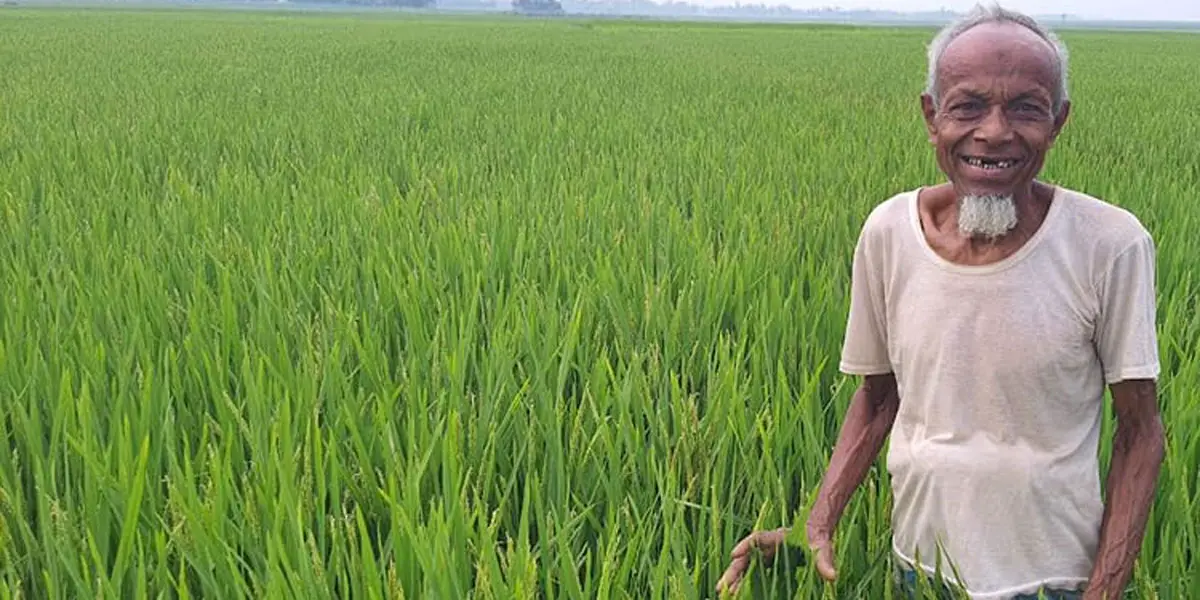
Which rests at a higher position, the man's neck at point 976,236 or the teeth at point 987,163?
the teeth at point 987,163

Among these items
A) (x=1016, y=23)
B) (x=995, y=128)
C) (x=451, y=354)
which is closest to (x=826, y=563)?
(x=995, y=128)

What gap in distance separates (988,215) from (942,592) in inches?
16.7

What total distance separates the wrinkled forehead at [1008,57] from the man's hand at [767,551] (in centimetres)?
50

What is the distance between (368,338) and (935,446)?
112cm

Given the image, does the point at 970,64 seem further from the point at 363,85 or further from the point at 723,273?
the point at 363,85

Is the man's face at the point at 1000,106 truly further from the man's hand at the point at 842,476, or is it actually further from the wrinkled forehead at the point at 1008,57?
the man's hand at the point at 842,476

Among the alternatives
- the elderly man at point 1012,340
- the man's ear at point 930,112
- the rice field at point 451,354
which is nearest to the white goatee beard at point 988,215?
the elderly man at point 1012,340

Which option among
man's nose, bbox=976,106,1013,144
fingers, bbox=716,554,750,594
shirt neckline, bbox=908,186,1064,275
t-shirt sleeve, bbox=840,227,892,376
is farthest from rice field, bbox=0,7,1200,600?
man's nose, bbox=976,106,1013,144

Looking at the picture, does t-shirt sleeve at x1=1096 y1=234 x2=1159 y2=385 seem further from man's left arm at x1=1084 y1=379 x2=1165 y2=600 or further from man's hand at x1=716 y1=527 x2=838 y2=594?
man's hand at x1=716 y1=527 x2=838 y2=594

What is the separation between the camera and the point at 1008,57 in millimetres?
921

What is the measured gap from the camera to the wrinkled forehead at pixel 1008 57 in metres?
0.92

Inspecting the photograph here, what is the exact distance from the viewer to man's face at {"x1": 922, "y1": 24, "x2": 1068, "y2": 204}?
92 cm

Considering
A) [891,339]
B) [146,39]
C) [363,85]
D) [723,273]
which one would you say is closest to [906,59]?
[363,85]

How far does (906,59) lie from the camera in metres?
16.2
